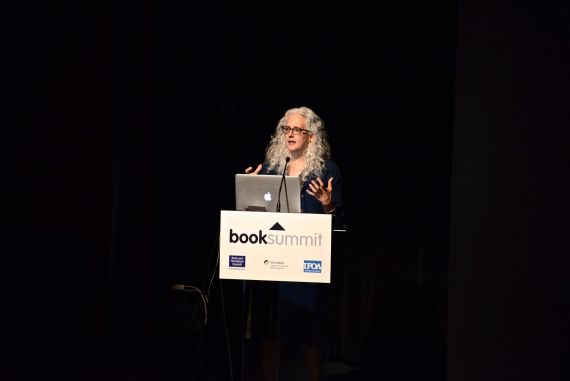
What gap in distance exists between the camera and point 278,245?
2.76 meters

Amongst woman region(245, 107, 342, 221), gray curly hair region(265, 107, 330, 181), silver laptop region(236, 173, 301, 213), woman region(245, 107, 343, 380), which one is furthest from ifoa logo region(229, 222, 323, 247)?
gray curly hair region(265, 107, 330, 181)

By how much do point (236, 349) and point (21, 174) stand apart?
5.82 feet

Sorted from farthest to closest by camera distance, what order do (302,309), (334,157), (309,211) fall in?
1. (334,157)
2. (309,211)
3. (302,309)

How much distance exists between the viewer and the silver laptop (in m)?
2.82

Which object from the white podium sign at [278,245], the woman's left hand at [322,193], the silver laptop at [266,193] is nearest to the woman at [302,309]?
Answer: the woman's left hand at [322,193]

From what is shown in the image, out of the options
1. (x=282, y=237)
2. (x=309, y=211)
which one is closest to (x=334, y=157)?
(x=309, y=211)

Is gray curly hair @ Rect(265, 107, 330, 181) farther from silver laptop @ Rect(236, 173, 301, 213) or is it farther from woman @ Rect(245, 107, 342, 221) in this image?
silver laptop @ Rect(236, 173, 301, 213)

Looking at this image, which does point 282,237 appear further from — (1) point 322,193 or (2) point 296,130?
(2) point 296,130

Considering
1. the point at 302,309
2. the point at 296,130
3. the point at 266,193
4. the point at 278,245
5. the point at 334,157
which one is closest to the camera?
the point at 278,245

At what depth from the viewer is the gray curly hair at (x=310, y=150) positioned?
3.25 metres

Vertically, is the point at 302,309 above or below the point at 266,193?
below

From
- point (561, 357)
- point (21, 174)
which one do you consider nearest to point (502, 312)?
point (561, 357)

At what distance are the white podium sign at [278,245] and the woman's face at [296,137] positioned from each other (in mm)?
632

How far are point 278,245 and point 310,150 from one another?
2.33 feet
